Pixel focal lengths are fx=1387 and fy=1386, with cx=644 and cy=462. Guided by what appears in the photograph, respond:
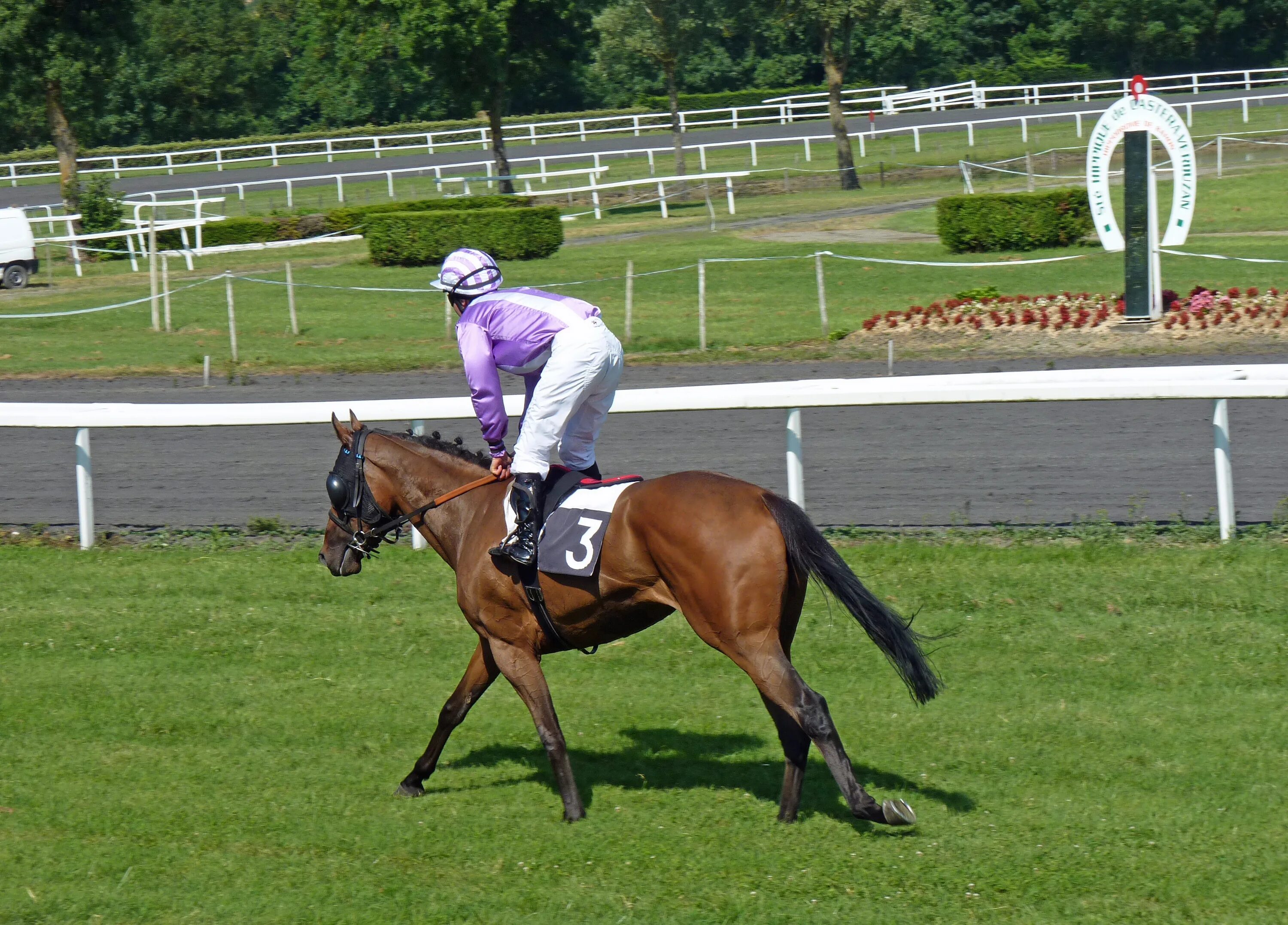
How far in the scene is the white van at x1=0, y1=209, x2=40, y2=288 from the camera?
25.3 meters

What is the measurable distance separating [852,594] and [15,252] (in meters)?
24.4

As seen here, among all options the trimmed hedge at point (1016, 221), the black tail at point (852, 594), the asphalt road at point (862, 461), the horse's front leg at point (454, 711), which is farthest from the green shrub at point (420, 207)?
the black tail at point (852, 594)

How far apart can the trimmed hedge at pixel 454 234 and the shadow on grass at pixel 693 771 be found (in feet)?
65.9

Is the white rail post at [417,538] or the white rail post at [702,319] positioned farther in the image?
the white rail post at [702,319]

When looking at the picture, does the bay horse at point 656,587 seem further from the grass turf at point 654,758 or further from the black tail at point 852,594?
the grass turf at point 654,758

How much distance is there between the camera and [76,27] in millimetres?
33938

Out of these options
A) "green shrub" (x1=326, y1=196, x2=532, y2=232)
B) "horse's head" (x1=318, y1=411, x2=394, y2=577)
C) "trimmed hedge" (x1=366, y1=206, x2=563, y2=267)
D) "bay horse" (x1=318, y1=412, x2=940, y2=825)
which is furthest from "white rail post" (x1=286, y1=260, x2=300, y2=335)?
"bay horse" (x1=318, y1=412, x2=940, y2=825)

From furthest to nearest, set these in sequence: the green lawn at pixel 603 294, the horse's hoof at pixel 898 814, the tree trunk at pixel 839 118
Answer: the tree trunk at pixel 839 118, the green lawn at pixel 603 294, the horse's hoof at pixel 898 814

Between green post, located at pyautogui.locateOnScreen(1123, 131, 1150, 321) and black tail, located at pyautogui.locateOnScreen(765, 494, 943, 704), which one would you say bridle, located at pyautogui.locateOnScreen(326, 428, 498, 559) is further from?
green post, located at pyautogui.locateOnScreen(1123, 131, 1150, 321)

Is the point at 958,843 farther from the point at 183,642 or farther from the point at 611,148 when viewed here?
the point at 611,148

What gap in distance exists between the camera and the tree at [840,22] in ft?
106

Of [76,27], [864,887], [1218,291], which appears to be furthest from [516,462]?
[76,27]

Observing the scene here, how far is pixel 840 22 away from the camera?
32.9m

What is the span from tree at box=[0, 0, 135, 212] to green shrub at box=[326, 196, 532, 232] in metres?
7.32
